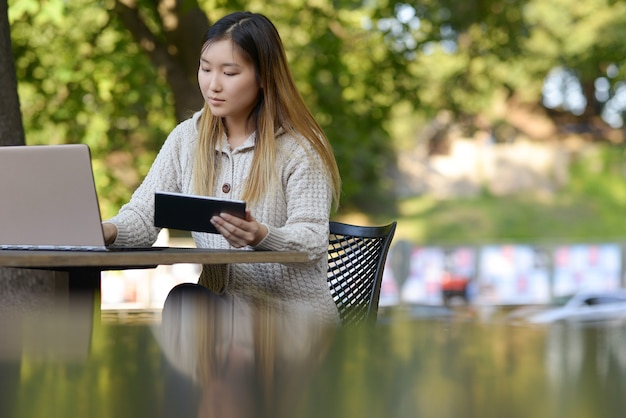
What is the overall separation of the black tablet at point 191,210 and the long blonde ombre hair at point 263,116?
425 mm

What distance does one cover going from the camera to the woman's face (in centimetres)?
207

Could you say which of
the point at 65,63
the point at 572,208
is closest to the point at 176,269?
the point at 65,63

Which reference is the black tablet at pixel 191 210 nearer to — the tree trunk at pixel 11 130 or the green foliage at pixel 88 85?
the tree trunk at pixel 11 130

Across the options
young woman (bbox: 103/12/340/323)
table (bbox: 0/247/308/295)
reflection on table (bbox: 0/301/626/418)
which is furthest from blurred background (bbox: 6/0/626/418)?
young woman (bbox: 103/12/340/323)

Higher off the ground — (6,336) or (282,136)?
(282,136)

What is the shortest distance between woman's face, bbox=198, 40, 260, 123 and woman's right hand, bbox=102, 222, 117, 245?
313 mm

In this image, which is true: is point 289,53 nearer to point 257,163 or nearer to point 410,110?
point 410,110

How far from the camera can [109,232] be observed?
6.56 feet

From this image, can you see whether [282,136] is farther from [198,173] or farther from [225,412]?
[225,412]

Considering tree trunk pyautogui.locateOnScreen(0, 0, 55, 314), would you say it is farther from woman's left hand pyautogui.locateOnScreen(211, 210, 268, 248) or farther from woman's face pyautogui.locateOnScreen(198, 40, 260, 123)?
woman's left hand pyautogui.locateOnScreen(211, 210, 268, 248)

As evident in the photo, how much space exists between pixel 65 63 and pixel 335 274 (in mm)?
5202

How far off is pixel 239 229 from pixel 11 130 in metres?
2.15

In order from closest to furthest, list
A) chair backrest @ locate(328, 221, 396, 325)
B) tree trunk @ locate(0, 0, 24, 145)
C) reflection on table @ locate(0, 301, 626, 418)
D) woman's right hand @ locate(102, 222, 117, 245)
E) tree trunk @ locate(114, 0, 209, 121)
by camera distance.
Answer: reflection on table @ locate(0, 301, 626, 418)
woman's right hand @ locate(102, 222, 117, 245)
chair backrest @ locate(328, 221, 396, 325)
tree trunk @ locate(0, 0, 24, 145)
tree trunk @ locate(114, 0, 209, 121)

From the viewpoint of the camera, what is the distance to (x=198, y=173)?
7.06 ft
